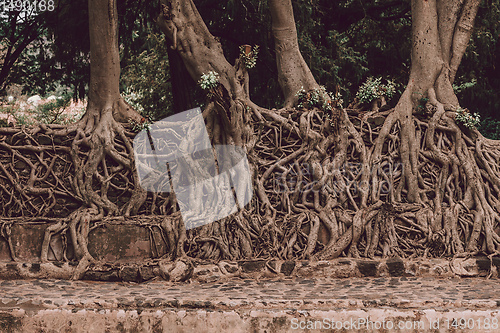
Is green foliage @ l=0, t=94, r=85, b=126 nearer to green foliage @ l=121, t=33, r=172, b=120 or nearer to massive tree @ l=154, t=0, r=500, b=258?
green foliage @ l=121, t=33, r=172, b=120

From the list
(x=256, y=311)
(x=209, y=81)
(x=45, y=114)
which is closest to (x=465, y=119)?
(x=209, y=81)

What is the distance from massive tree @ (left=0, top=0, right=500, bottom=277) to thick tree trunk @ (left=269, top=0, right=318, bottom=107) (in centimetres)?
4

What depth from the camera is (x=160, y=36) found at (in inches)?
500

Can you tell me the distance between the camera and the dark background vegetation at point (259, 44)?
409 inches

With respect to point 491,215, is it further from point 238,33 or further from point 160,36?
point 160,36

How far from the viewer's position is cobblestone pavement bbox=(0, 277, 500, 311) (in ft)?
16.1

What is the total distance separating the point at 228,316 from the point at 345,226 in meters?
2.57

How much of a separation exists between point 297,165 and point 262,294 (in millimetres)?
2340

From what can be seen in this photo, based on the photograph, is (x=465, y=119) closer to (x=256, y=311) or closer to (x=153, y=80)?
(x=256, y=311)

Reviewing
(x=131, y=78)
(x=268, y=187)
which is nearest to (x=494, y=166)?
(x=268, y=187)

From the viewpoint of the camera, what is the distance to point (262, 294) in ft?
17.8

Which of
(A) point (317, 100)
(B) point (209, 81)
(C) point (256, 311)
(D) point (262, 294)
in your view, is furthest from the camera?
(A) point (317, 100)

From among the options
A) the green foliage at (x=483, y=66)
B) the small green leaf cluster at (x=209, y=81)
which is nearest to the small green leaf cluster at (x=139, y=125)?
the small green leaf cluster at (x=209, y=81)

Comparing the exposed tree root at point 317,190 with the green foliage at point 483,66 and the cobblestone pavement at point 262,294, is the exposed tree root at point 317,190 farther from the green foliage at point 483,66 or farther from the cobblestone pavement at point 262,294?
the green foliage at point 483,66
